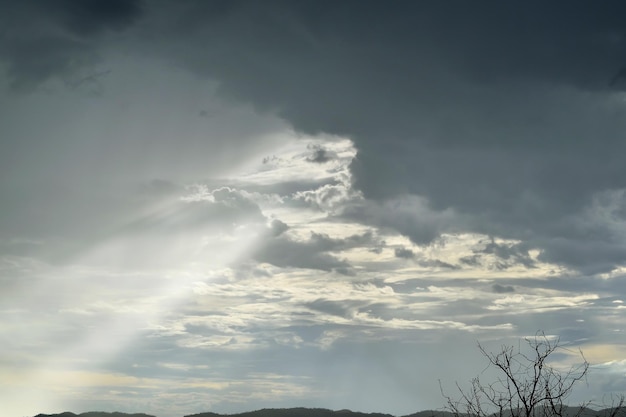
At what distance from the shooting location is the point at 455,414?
1902 centimetres

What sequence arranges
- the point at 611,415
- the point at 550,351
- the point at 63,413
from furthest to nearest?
1. the point at 63,413
2. the point at 550,351
3. the point at 611,415

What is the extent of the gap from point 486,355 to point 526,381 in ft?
4.38

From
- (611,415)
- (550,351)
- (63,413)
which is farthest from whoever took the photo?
(63,413)

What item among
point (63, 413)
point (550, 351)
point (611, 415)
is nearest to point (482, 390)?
point (550, 351)

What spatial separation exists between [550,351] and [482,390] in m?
2.53

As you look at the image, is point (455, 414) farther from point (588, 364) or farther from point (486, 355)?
point (588, 364)

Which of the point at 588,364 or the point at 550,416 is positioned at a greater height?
the point at 588,364

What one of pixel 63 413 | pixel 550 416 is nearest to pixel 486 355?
pixel 550 416

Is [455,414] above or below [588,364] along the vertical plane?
below

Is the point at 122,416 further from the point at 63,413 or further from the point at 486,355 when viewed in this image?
the point at 486,355

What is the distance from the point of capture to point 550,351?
18.3 meters

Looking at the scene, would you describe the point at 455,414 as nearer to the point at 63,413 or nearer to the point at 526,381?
the point at 526,381

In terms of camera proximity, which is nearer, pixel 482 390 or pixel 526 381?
pixel 526 381

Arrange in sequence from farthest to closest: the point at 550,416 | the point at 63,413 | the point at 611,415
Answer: the point at 63,413 < the point at 550,416 < the point at 611,415
